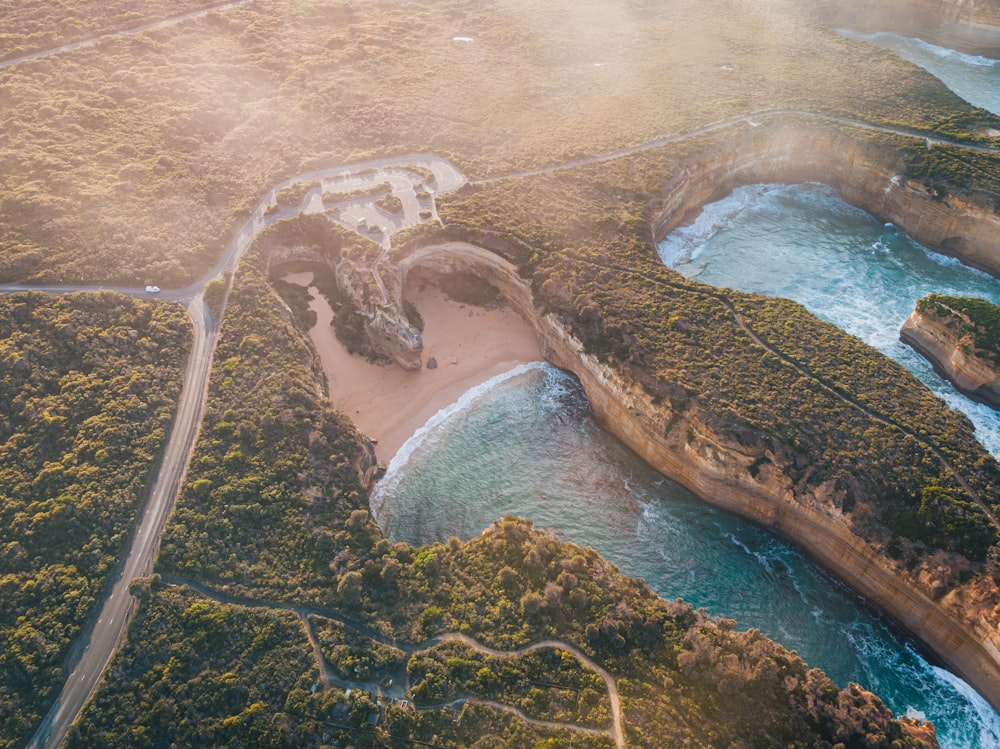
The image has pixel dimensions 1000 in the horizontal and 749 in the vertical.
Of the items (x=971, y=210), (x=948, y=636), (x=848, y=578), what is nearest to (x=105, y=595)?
(x=848, y=578)

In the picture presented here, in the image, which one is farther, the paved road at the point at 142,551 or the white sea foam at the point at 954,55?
the white sea foam at the point at 954,55

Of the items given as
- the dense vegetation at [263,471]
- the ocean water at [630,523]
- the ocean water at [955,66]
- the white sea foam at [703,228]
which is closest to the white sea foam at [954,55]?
the ocean water at [955,66]

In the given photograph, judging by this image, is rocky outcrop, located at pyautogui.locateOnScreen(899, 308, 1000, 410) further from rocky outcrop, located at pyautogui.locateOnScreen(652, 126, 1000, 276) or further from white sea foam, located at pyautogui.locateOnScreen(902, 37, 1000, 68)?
white sea foam, located at pyautogui.locateOnScreen(902, 37, 1000, 68)

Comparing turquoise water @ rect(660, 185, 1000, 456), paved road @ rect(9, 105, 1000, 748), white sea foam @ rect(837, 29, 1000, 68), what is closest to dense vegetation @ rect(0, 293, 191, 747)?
paved road @ rect(9, 105, 1000, 748)

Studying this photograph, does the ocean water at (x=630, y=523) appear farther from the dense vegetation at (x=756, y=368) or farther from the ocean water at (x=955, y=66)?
the ocean water at (x=955, y=66)

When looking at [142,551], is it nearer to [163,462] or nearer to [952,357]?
[163,462]

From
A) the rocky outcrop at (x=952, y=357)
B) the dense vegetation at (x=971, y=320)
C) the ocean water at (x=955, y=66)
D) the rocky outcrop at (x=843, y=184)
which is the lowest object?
the rocky outcrop at (x=952, y=357)

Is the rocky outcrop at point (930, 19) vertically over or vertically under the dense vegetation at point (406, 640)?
over
